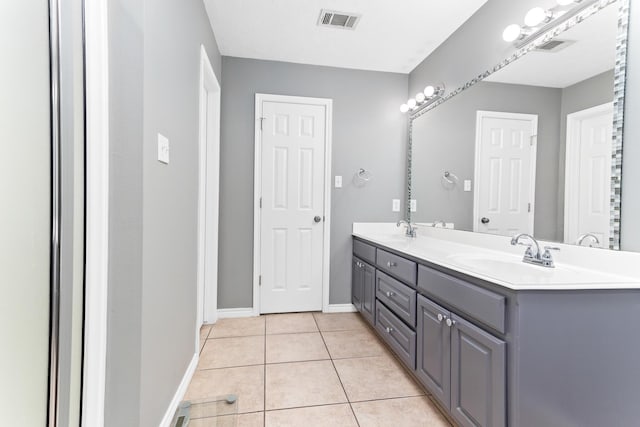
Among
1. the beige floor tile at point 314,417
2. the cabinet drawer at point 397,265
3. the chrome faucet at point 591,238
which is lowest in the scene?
the beige floor tile at point 314,417

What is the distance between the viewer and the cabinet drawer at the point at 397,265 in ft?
5.87

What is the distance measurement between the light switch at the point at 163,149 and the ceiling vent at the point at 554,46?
1.99 meters

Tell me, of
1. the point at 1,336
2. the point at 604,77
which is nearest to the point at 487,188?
the point at 604,77

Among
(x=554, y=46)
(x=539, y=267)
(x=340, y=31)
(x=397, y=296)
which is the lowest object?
(x=397, y=296)

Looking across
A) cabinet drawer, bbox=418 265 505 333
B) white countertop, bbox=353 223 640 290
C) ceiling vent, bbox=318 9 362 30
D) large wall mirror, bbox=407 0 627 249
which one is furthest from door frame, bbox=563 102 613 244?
ceiling vent, bbox=318 9 362 30

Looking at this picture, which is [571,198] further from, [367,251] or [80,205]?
[80,205]

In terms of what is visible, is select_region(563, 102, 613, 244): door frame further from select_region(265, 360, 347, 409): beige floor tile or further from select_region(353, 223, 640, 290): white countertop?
select_region(265, 360, 347, 409): beige floor tile

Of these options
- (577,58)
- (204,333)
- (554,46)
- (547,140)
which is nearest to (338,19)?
(554,46)

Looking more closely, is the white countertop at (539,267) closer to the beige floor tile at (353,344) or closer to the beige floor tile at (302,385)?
the beige floor tile at (353,344)

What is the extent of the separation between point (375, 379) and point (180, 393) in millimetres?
1131

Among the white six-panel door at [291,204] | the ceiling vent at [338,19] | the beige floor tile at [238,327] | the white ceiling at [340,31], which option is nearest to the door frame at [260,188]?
the white six-panel door at [291,204]

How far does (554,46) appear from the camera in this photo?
1.55 metres

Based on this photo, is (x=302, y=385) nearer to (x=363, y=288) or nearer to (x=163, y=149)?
(x=363, y=288)

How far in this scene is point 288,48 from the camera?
2602 mm
